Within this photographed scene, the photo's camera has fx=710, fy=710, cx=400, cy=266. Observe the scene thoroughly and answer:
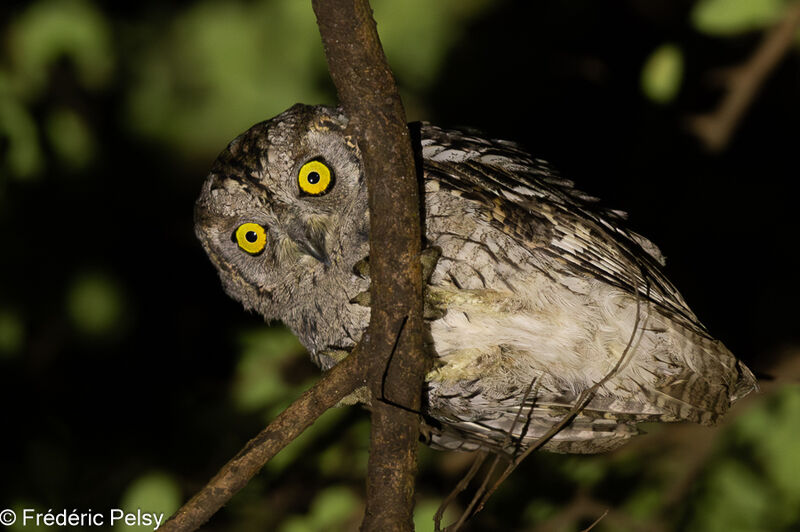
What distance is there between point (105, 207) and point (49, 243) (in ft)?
1.19

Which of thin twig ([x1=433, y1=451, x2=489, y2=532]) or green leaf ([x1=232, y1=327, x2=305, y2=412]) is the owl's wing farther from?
green leaf ([x1=232, y1=327, x2=305, y2=412])

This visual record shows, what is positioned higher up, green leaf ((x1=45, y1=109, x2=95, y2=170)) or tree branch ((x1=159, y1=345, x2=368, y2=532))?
A: green leaf ((x1=45, y1=109, x2=95, y2=170))

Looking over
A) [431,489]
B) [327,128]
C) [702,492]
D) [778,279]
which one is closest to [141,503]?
[431,489]

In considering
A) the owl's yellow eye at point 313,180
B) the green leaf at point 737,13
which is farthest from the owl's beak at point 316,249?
the green leaf at point 737,13

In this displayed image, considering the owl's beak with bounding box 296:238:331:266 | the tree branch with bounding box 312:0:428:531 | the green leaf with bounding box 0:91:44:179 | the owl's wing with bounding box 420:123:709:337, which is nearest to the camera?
the tree branch with bounding box 312:0:428:531

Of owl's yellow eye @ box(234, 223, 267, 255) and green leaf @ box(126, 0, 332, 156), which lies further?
green leaf @ box(126, 0, 332, 156)

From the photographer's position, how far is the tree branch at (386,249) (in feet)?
5.19

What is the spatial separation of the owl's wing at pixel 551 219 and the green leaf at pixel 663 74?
4.85 ft

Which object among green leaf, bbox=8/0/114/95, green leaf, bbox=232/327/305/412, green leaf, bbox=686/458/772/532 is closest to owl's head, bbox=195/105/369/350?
green leaf, bbox=232/327/305/412

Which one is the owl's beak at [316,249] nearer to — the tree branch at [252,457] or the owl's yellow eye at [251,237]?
the owl's yellow eye at [251,237]

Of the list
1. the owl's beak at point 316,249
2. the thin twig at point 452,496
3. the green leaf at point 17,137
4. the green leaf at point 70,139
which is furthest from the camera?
the green leaf at point 70,139

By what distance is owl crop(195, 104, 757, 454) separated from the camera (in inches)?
84.7

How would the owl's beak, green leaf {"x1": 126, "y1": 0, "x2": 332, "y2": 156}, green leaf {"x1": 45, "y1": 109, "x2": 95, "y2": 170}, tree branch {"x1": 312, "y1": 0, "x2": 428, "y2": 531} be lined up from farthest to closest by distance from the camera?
green leaf {"x1": 126, "y1": 0, "x2": 332, "y2": 156} < green leaf {"x1": 45, "y1": 109, "x2": 95, "y2": 170} < the owl's beak < tree branch {"x1": 312, "y1": 0, "x2": 428, "y2": 531}

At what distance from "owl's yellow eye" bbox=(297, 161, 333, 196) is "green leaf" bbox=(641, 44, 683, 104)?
6.85ft
